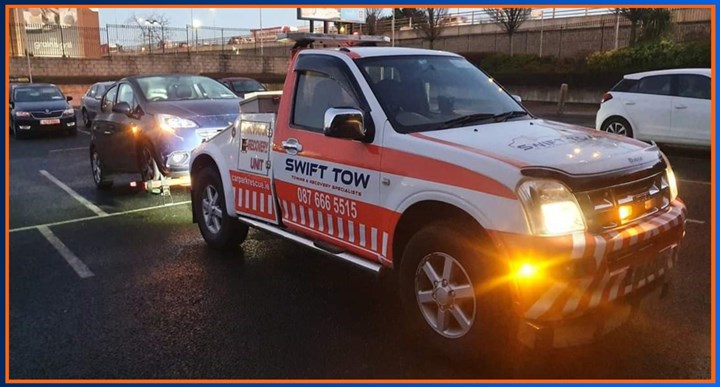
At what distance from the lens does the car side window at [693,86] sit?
1081 cm

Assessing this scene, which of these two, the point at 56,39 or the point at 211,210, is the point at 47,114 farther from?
the point at 56,39

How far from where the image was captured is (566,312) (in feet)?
10.7

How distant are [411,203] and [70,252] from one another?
404 cm

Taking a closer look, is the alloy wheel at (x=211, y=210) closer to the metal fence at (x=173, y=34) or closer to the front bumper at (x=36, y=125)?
the front bumper at (x=36, y=125)

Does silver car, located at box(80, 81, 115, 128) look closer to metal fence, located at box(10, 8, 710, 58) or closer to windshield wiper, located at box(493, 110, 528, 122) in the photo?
metal fence, located at box(10, 8, 710, 58)

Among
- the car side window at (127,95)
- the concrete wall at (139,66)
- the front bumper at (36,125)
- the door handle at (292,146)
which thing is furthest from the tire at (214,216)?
the concrete wall at (139,66)

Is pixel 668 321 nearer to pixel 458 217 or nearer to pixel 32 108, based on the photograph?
pixel 458 217

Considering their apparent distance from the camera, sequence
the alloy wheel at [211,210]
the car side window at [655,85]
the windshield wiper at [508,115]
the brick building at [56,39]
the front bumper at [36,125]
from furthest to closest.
Result: 1. the brick building at [56,39]
2. the front bumper at [36,125]
3. the car side window at [655,85]
4. the alloy wheel at [211,210]
5. the windshield wiper at [508,115]

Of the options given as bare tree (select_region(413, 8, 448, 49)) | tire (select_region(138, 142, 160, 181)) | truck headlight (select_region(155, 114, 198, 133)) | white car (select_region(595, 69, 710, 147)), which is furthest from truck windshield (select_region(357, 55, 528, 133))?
bare tree (select_region(413, 8, 448, 49))

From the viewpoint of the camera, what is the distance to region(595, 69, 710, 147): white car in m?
10.9

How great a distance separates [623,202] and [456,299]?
108cm

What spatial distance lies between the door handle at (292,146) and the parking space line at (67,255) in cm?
221

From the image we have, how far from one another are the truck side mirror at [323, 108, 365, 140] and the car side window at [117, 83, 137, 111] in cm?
544

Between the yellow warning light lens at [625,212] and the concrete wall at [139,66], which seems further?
the concrete wall at [139,66]
